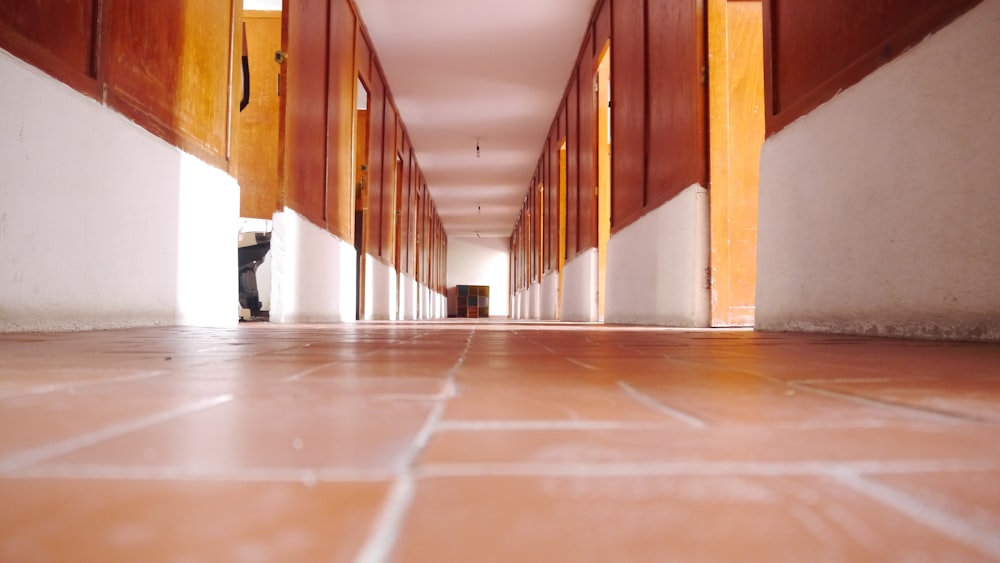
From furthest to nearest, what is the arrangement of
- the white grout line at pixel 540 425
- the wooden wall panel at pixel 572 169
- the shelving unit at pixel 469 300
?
the shelving unit at pixel 469 300 < the wooden wall panel at pixel 572 169 < the white grout line at pixel 540 425

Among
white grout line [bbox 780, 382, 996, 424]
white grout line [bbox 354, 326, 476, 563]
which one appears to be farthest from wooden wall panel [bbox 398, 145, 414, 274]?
white grout line [bbox 354, 326, 476, 563]

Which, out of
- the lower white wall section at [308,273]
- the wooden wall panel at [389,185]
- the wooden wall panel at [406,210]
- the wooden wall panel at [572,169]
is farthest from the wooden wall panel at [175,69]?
the wooden wall panel at [406,210]

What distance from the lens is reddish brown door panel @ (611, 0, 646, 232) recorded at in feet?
17.6

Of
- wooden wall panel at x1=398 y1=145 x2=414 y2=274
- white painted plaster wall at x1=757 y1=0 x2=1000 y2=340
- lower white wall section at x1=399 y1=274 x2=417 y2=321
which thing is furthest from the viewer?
wooden wall panel at x1=398 y1=145 x2=414 y2=274

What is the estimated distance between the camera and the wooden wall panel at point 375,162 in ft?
27.1

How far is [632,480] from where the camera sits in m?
0.39

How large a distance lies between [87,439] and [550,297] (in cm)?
1076

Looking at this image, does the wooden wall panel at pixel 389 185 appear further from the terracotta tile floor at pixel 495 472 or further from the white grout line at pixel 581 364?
the terracotta tile floor at pixel 495 472

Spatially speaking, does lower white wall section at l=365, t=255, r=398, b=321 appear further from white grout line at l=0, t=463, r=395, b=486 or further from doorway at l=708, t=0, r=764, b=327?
white grout line at l=0, t=463, r=395, b=486

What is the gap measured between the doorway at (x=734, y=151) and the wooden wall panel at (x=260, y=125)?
4897mm

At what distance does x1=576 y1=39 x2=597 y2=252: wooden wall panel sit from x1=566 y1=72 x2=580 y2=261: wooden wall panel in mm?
120

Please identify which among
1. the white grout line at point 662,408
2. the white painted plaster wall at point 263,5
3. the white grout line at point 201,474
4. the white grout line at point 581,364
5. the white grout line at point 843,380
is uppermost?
the white painted plaster wall at point 263,5

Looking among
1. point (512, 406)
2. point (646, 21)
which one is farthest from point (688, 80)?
point (512, 406)

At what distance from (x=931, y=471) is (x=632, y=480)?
211 mm
